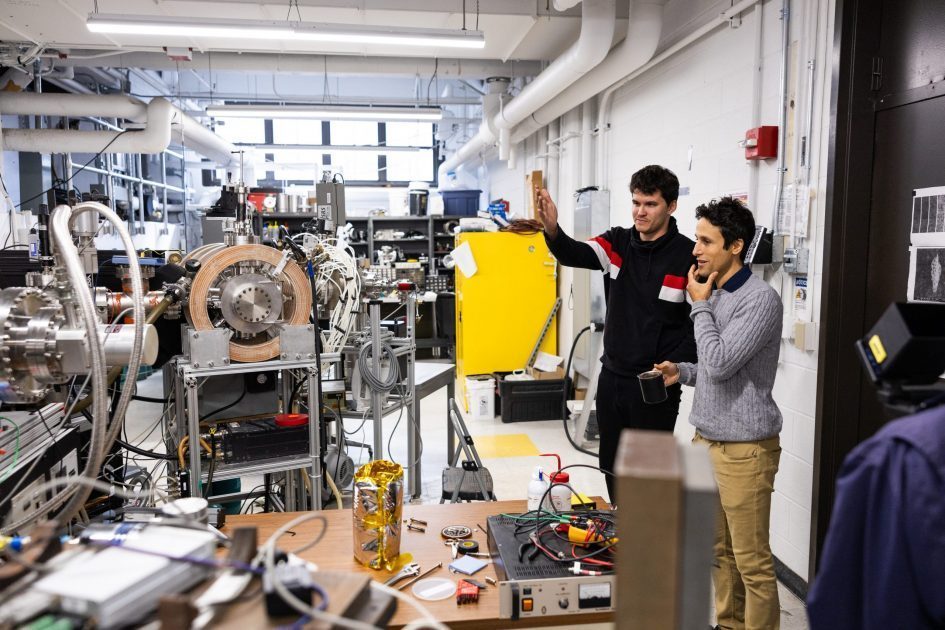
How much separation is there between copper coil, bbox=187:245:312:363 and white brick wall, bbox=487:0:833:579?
199 centimetres

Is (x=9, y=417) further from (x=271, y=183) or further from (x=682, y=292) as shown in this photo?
(x=271, y=183)

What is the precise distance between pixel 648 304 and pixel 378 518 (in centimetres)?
131

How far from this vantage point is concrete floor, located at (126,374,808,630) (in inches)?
148

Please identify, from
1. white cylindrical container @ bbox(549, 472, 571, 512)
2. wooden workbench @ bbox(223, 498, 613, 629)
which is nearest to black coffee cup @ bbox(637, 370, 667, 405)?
wooden workbench @ bbox(223, 498, 613, 629)

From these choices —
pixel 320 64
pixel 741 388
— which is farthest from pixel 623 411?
pixel 320 64

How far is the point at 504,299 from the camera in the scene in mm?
5539

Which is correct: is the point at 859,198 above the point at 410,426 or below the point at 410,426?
above

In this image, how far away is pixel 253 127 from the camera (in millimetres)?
10758

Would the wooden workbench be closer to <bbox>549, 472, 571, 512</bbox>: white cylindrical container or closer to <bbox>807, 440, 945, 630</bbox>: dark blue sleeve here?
<bbox>549, 472, 571, 512</bbox>: white cylindrical container

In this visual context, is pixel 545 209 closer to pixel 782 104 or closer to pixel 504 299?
pixel 782 104

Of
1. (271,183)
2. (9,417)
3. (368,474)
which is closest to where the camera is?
(368,474)

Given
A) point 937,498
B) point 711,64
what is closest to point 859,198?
point 711,64

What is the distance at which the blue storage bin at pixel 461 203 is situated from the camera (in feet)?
28.9

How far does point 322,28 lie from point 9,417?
2.70m
